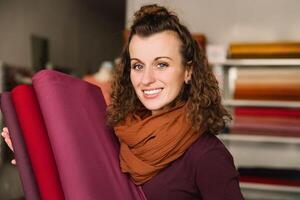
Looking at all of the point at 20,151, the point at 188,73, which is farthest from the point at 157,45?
the point at 20,151

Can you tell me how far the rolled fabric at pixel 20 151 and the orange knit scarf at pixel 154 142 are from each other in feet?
0.94

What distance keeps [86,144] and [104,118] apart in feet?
0.82

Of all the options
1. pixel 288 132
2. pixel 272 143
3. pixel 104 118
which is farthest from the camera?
pixel 272 143

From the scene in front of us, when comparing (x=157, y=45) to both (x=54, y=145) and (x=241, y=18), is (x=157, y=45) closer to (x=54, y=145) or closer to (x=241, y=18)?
(x=54, y=145)

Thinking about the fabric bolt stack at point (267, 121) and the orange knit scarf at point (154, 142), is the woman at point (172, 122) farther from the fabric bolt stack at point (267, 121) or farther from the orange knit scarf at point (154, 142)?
the fabric bolt stack at point (267, 121)

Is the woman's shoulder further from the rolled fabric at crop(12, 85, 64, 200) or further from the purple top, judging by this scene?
the rolled fabric at crop(12, 85, 64, 200)

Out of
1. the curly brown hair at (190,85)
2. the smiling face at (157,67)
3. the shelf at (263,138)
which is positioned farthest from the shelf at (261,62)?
the smiling face at (157,67)

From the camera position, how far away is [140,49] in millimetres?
1068

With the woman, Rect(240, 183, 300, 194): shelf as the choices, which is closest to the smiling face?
the woman

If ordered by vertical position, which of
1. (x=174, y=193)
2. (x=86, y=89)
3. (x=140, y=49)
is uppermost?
(x=140, y=49)

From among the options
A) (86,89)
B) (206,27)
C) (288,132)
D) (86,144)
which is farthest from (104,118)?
(206,27)

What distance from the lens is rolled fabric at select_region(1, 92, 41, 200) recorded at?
810 mm

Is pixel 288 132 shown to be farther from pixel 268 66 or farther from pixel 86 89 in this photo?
pixel 86 89

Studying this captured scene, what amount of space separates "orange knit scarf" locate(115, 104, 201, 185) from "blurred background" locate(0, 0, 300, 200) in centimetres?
113
